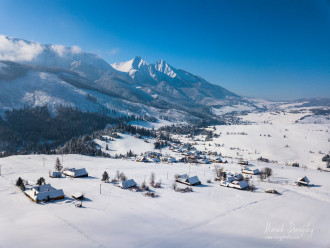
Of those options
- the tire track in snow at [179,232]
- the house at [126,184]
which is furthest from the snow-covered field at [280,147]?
the tire track in snow at [179,232]

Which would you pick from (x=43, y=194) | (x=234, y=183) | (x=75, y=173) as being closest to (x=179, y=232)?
(x=43, y=194)

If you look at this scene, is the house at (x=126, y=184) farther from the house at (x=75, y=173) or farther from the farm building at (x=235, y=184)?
the farm building at (x=235, y=184)

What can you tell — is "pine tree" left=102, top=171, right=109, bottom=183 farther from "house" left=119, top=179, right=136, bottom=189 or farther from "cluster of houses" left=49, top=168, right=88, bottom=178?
"cluster of houses" left=49, top=168, right=88, bottom=178

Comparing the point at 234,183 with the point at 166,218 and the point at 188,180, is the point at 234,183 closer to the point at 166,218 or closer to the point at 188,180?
the point at 188,180

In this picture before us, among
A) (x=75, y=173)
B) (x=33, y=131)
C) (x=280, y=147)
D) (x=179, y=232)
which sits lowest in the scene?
(x=179, y=232)

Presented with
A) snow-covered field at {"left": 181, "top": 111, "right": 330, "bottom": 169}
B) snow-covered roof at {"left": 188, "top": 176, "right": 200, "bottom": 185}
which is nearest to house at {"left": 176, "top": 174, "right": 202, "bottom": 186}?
snow-covered roof at {"left": 188, "top": 176, "right": 200, "bottom": 185}
